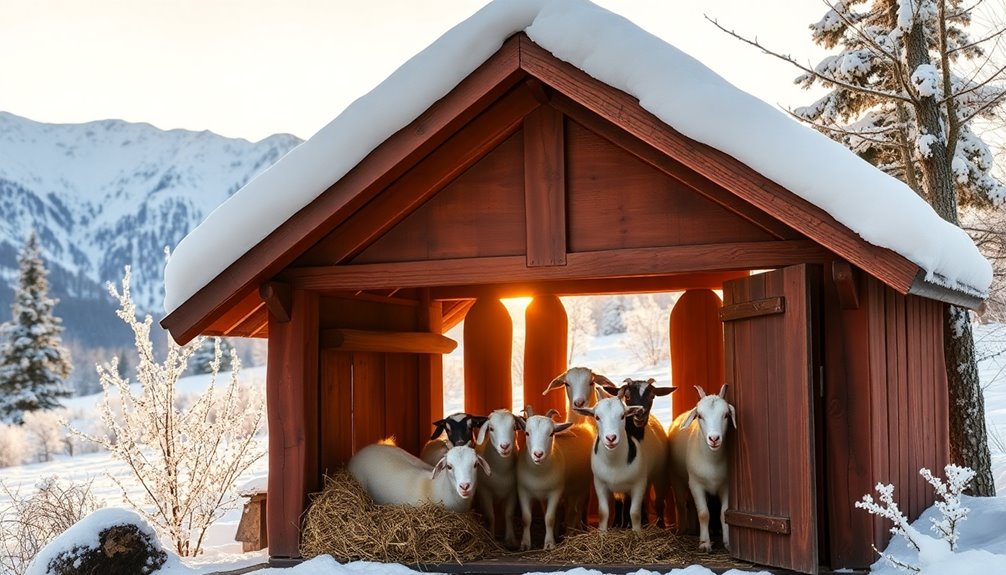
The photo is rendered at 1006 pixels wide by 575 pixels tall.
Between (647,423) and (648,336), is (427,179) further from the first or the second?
(648,336)

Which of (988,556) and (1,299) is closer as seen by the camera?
(988,556)

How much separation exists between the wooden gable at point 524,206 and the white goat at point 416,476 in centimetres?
135

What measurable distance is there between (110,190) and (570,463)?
108 metres

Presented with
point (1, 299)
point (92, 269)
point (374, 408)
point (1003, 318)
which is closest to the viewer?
point (374, 408)

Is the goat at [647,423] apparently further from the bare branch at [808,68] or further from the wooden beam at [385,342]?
the bare branch at [808,68]

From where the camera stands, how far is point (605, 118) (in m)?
6.58

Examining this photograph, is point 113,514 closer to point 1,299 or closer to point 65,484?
point 65,484

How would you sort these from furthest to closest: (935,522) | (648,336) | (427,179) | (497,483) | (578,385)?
1. (648,336)
2. (578,385)
3. (497,483)
4. (427,179)
5. (935,522)

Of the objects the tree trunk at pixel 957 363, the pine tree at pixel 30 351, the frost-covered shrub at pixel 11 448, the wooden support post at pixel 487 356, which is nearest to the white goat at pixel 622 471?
the wooden support post at pixel 487 356

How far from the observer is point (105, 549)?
23.0ft

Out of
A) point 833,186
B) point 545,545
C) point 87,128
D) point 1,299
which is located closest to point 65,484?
point 545,545

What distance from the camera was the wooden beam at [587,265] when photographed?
6.67m

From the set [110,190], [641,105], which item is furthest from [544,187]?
[110,190]

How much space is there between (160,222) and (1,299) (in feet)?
72.4
